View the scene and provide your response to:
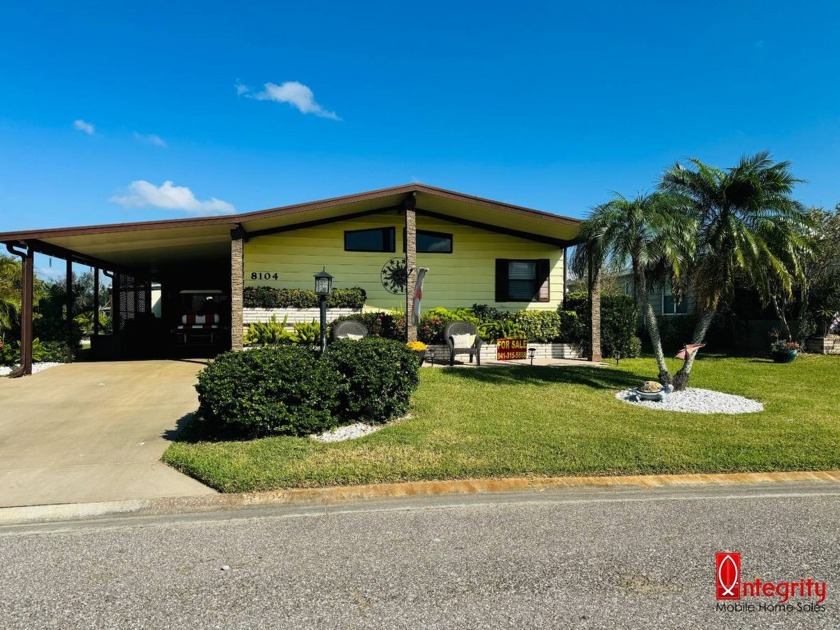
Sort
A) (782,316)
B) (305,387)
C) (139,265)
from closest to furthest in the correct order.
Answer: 1. (305,387)
2. (782,316)
3. (139,265)

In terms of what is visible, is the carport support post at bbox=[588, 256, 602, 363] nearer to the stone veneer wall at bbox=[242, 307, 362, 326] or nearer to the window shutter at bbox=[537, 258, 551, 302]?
the window shutter at bbox=[537, 258, 551, 302]

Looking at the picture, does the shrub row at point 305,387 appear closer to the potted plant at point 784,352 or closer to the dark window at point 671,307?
the potted plant at point 784,352

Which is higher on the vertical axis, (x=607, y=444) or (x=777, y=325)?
(x=777, y=325)

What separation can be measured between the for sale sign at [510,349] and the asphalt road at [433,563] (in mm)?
8584

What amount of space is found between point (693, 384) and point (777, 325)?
9.47 m

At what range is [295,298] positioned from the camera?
42.9ft

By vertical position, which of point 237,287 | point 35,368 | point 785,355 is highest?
point 237,287

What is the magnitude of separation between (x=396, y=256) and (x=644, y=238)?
7492mm

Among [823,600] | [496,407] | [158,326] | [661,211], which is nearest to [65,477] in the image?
[496,407]

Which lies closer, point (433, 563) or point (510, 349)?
point (433, 563)

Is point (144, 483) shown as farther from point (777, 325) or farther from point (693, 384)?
point (777, 325)

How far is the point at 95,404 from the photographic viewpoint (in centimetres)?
783

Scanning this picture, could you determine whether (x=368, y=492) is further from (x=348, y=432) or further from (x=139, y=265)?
(x=139, y=265)

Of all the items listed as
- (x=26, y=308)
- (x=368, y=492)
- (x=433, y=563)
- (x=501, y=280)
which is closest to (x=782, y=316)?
(x=501, y=280)
